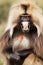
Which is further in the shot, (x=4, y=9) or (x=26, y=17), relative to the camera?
(x=4, y=9)

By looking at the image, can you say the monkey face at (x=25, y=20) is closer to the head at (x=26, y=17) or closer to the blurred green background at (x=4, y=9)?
the head at (x=26, y=17)

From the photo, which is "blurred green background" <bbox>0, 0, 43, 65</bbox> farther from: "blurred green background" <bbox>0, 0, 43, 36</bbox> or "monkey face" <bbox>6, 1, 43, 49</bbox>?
"monkey face" <bbox>6, 1, 43, 49</bbox>

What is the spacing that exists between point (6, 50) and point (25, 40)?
0.12 m

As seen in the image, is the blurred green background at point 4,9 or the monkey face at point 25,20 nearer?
the monkey face at point 25,20

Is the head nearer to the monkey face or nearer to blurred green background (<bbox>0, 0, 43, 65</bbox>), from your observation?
the monkey face

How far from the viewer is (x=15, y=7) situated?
245 cm

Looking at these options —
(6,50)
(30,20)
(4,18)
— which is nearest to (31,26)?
(30,20)

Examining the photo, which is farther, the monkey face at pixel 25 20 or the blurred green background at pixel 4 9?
the blurred green background at pixel 4 9

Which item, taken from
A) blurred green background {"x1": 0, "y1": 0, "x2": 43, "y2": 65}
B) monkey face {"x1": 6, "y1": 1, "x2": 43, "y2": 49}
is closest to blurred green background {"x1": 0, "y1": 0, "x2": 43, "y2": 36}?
blurred green background {"x1": 0, "y1": 0, "x2": 43, "y2": 65}

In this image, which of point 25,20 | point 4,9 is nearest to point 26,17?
point 25,20

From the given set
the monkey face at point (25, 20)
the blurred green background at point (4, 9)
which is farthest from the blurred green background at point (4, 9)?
the monkey face at point (25, 20)

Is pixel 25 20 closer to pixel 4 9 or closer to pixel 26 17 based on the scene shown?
pixel 26 17

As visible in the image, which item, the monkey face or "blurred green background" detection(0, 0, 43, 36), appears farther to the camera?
"blurred green background" detection(0, 0, 43, 36)

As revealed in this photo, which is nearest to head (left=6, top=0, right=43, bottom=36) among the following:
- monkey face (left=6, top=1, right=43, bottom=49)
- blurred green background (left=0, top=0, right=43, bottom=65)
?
monkey face (left=6, top=1, right=43, bottom=49)
